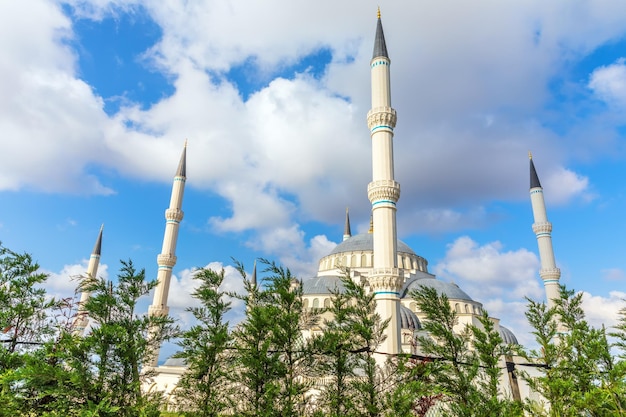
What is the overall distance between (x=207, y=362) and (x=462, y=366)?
17.8 ft

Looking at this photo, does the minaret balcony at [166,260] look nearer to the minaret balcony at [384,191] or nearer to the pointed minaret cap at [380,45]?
the minaret balcony at [384,191]

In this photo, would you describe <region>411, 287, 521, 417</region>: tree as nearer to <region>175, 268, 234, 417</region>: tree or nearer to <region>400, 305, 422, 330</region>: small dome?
<region>175, 268, 234, 417</region>: tree

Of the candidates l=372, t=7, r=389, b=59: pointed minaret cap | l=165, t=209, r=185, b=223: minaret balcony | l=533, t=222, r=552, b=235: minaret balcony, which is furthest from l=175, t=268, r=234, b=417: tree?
l=533, t=222, r=552, b=235: minaret balcony

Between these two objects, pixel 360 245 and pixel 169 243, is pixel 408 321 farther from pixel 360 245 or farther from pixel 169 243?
pixel 169 243

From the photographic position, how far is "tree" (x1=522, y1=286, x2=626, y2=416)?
8.02 m

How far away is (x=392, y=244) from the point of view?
19.2 meters

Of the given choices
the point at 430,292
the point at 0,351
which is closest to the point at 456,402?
the point at 430,292

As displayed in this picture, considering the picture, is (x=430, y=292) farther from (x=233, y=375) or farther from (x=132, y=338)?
(x=132, y=338)

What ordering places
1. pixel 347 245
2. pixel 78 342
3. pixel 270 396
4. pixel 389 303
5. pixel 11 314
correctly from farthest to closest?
pixel 347 245
pixel 389 303
pixel 11 314
pixel 78 342
pixel 270 396

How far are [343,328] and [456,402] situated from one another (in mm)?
2610

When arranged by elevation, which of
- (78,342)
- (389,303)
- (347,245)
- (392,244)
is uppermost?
(347,245)

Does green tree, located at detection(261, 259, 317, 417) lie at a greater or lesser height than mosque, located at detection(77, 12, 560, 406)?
lesser

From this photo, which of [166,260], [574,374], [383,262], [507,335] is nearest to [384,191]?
[383,262]

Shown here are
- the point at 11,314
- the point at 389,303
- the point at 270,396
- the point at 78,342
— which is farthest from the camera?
the point at 389,303
